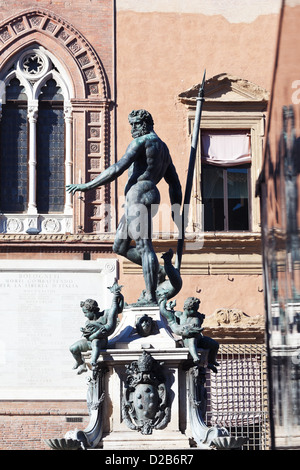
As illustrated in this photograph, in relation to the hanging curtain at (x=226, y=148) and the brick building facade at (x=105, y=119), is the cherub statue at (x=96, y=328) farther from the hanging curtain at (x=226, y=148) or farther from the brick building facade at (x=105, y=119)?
the hanging curtain at (x=226, y=148)

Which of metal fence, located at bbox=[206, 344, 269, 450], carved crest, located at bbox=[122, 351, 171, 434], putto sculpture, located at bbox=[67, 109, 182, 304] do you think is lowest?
metal fence, located at bbox=[206, 344, 269, 450]

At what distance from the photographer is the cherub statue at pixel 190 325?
33.8ft

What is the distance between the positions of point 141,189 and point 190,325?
5.43 ft

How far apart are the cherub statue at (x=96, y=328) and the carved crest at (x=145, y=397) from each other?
363 mm

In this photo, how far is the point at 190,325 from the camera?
1035 centimetres

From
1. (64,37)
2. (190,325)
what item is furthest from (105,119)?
(190,325)

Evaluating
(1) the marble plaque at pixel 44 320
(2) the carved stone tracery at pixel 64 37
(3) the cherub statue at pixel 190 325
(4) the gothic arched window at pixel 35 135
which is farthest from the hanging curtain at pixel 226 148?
(3) the cherub statue at pixel 190 325

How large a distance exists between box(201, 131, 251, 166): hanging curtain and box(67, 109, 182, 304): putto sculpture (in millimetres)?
10690

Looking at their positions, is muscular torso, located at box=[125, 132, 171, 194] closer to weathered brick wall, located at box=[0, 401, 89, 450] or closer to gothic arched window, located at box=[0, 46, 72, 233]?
weathered brick wall, located at box=[0, 401, 89, 450]

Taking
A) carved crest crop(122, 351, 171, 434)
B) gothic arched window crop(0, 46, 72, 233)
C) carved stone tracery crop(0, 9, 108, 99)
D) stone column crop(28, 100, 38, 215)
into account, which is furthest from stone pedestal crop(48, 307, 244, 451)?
carved stone tracery crop(0, 9, 108, 99)

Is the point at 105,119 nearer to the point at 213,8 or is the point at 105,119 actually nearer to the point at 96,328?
the point at 213,8

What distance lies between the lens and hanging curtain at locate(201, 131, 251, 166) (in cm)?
2206
